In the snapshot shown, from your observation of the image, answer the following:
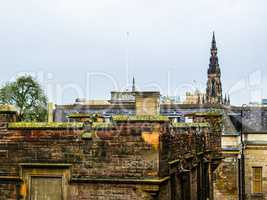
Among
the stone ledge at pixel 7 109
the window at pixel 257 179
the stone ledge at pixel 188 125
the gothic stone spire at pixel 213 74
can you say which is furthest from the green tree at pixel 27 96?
the stone ledge at pixel 7 109

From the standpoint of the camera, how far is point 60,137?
12.5 metres

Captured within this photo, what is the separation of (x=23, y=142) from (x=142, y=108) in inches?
189

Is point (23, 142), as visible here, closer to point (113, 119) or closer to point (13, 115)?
point (13, 115)

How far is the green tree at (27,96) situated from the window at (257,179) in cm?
2978

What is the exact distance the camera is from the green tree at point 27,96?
2185 inches

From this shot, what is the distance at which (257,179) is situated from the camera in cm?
3284

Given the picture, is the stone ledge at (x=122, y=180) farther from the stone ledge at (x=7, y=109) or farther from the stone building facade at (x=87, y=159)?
the stone ledge at (x=7, y=109)

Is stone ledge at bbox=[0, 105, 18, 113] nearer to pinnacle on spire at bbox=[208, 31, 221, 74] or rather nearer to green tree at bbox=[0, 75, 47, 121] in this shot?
green tree at bbox=[0, 75, 47, 121]

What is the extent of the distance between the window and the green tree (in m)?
29.8

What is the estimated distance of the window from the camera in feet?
107

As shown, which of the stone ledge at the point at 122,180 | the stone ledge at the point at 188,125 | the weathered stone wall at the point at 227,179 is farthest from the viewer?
the weathered stone wall at the point at 227,179

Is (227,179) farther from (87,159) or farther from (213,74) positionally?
(213,74)

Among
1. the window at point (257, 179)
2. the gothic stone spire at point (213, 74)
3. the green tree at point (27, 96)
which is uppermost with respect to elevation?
the gothic stone spire at point (213, 74)

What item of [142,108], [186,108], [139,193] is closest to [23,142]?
[139,193]
